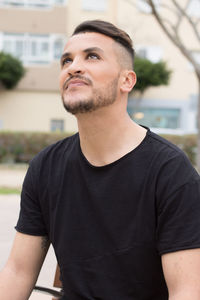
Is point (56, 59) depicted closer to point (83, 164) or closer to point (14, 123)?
point (14, 123)

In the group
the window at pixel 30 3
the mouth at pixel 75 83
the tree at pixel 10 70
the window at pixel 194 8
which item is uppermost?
the window at pixel 194 8

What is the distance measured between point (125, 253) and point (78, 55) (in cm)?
72

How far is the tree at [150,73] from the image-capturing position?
23.6 meters

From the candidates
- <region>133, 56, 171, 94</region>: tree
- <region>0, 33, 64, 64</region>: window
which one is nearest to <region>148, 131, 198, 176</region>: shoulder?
<region>133, 56, 171, 94</region>: tree

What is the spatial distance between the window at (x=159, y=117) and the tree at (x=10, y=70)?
19.7 feet

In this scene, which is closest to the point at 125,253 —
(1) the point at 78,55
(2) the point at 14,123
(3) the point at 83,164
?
(3) the point at 83,164

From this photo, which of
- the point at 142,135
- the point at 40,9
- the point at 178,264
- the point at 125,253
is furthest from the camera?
the point at 40,9

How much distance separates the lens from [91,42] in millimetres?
1787

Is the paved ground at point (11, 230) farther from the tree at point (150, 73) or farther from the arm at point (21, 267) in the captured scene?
the tree at point (150, 73)

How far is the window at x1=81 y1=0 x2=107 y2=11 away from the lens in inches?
1011

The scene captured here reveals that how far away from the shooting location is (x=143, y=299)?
68.1 inches

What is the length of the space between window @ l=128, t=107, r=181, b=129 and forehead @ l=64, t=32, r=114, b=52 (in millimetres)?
23709

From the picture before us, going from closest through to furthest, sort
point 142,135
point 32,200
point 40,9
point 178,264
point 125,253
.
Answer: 1. point 178,264
2. point 125,253
3. point 142,135
4. point 32,200
5. point 40,9

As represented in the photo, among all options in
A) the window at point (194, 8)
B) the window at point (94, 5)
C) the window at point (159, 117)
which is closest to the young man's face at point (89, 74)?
the window at point (159, 117)
